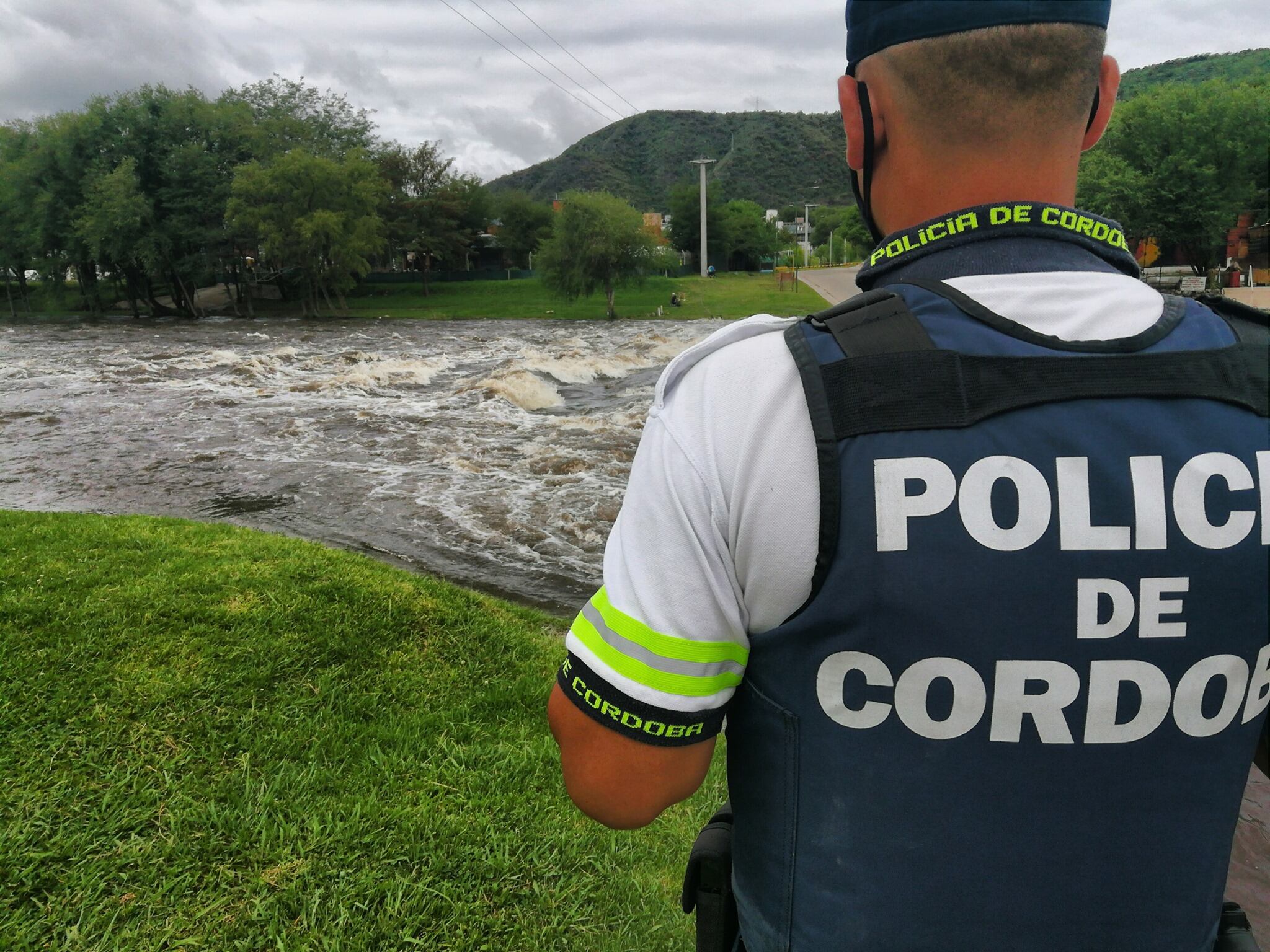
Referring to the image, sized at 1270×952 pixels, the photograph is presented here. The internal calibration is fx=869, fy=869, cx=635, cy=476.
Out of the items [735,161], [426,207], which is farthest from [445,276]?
[735,161]

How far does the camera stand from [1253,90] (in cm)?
4512

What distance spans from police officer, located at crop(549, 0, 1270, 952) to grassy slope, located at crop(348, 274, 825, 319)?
4274 cm

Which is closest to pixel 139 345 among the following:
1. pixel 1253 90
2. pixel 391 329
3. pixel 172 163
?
pixel 391 329

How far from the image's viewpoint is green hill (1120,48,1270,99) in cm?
6200

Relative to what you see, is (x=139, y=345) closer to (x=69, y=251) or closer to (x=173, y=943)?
(x=69, y=251)

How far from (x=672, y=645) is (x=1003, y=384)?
1.67 ft

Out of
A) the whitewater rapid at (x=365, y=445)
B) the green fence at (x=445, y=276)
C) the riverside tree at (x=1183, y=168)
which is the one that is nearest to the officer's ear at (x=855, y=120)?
the whitewater rapid at (x=365, y=445)

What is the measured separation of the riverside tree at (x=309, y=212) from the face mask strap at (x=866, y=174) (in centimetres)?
5085

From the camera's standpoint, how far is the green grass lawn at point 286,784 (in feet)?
8.50

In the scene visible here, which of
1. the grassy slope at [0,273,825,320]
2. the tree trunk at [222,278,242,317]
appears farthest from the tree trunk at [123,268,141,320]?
the grassy slope at [0,273,825,320]

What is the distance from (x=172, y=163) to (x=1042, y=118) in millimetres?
59962

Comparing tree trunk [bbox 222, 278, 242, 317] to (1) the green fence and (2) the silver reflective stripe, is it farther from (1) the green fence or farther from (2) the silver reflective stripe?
(2) the silver reflective stripe

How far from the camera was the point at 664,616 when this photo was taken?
110cm

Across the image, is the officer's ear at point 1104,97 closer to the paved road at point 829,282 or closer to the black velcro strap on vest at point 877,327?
the black velcro strap on vest at point 877,327
